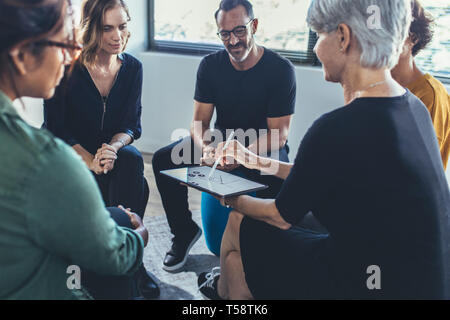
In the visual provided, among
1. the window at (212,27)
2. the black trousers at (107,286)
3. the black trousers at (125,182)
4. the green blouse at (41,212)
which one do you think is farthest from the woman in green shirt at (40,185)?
the window at (212,27)

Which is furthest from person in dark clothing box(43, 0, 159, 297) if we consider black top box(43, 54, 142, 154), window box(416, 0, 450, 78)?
window box(416, 0, 450, 78)

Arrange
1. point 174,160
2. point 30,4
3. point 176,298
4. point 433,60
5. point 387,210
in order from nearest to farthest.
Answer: point 30,4 → point 387,210 → point 176,298 → point 174,160 → point 433,60

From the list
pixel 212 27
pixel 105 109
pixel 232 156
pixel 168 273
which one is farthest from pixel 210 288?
pixel 212 27

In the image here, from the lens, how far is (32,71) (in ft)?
2.42

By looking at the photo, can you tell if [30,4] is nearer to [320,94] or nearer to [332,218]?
[332,218]

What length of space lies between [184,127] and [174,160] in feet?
3.78

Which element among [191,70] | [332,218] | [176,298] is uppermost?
[191,70]

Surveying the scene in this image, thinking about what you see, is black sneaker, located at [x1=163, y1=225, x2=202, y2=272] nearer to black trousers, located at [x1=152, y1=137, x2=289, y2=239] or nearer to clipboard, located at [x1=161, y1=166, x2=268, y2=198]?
black trousers, located at [x1=152, y1=137, x2=289, y2=239]

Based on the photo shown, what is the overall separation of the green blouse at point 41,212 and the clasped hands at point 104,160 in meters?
0.95

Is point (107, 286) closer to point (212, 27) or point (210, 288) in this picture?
point (210, 288)

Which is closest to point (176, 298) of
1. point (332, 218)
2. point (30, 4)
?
point (332, 218)

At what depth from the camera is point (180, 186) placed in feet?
6.31

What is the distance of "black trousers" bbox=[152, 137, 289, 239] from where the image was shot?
1.86 metres
